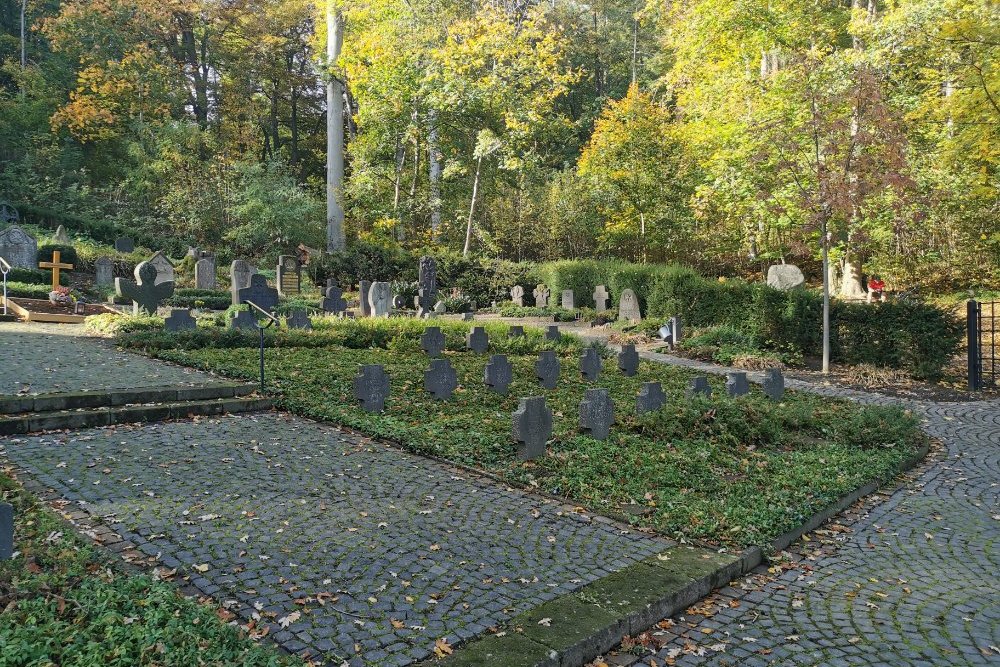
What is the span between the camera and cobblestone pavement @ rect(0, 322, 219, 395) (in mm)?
9250

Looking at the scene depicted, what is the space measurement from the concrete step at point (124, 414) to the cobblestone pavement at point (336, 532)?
1.15ft

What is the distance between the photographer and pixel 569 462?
22.7 ft

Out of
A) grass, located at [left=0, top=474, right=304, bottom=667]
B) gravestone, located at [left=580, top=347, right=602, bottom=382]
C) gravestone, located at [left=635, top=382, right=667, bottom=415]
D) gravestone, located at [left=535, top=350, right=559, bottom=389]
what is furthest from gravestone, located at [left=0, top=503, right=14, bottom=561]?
gravestone, located at [left=580, top=347, right=602, bottom=382]

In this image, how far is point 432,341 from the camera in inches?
549

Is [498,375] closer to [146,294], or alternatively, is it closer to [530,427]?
[530,427]

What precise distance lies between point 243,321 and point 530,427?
953cm

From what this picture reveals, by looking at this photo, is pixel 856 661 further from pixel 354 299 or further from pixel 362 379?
pixel 354 299

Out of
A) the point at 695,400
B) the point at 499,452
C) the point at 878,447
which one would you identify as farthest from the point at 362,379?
the point at 878,447

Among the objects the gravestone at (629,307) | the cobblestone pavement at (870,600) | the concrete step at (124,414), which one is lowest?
the cobblestone pavement at (870,600)

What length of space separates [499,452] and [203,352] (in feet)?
24.1

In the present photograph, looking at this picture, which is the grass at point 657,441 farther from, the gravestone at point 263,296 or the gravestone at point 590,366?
the gravestone at point 263,296

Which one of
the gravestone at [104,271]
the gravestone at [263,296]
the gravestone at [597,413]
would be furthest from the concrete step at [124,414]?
the gravestone at [104,271]

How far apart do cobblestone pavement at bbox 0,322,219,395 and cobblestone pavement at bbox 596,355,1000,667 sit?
7.93 meters

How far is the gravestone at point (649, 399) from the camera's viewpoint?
348 inches
